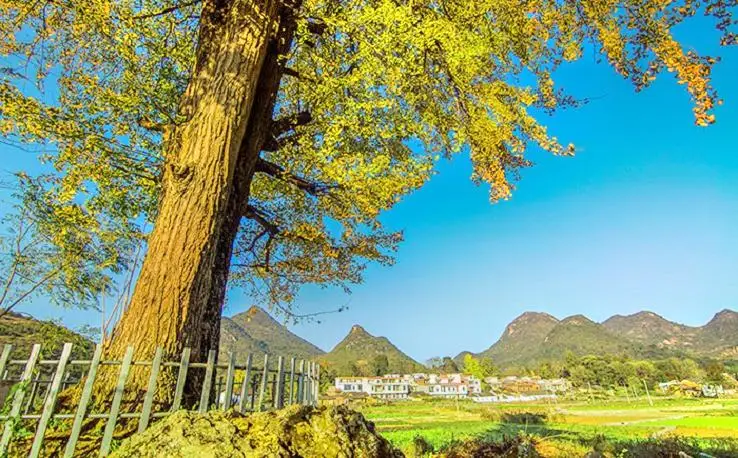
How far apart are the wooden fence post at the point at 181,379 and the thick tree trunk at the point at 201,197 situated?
0.29 metres

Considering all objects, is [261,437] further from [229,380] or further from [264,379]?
[264,379]

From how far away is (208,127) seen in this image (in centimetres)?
507

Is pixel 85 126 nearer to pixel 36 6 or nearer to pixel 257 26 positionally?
pixel 36 6

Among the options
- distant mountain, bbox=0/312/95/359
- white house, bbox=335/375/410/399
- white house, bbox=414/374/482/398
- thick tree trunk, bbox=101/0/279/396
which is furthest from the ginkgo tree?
white house, bbox=414/374/482/398

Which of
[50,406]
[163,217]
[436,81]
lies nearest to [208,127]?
[163,217]

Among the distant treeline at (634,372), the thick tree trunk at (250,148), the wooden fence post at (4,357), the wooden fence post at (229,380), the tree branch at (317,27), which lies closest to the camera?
the wooden fence post at (4,357)

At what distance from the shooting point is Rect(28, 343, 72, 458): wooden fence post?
3090mm

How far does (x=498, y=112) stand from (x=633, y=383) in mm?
139615

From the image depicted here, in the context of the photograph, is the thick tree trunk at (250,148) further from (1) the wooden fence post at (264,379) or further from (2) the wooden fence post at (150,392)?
(2) the wooden fence post at (150,392)

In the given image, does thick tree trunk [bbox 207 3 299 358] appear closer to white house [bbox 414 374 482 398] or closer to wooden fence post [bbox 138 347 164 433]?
wooden fence post [bbox 138 347 164 433]

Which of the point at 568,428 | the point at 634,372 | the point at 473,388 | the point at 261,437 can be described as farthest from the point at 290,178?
the point at 634,372

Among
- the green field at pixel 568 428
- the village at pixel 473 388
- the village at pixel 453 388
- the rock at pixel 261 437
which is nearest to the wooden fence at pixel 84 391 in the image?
the rock at pixel 261 437

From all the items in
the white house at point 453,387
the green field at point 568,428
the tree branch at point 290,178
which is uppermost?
the tree branch at point 290,178

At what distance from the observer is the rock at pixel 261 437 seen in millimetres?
2053
